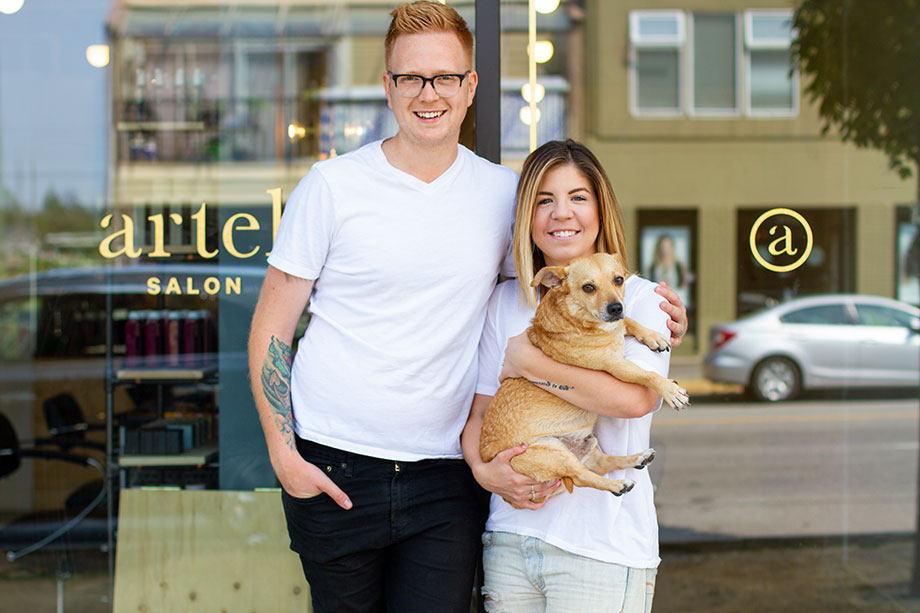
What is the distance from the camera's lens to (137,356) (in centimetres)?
361

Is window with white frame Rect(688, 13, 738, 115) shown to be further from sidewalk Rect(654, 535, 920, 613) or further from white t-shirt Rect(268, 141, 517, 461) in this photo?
white t-shirt Rect(268, 141, 517, 461)

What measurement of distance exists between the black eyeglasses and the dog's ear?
554mm

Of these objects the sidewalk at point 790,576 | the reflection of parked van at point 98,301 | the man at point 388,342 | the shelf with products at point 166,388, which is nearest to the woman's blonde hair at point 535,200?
the man at point 388,342

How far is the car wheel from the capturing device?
14.9 ft

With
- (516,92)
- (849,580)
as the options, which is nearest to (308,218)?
(516,92)

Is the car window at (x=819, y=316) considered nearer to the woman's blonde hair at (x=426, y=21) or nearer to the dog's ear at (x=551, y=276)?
the dog's ear at (x=551, y=276)

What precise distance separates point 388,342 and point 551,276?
46cm

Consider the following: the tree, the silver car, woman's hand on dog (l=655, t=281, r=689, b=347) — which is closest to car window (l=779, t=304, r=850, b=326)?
the silver car

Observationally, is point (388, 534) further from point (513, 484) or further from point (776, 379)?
point (776, 379)

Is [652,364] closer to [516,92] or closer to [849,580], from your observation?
[516,92]

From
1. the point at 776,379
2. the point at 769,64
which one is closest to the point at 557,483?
the point at 776,379

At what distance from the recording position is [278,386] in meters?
2.05

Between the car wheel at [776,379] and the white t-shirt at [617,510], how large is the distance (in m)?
2.85

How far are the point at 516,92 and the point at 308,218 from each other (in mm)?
→ 1714
